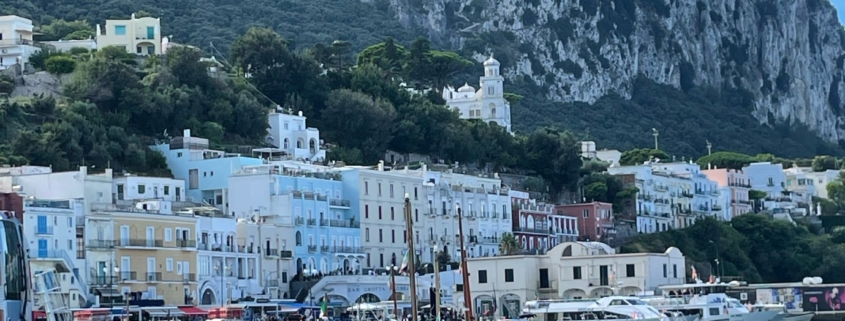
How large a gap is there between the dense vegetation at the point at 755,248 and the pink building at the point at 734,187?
36.0ft

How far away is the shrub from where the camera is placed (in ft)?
343

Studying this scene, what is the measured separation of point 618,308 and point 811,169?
97.6m

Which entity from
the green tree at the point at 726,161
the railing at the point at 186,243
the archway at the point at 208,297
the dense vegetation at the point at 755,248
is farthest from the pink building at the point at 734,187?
the railing at the point at 186,243

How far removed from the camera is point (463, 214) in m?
99.5

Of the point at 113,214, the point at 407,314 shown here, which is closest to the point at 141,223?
the point at 113,214

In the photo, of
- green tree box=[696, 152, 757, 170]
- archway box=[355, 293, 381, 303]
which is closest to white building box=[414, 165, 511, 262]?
archway box=[355, 293, 381, 303]

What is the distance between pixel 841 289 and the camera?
90.2 m

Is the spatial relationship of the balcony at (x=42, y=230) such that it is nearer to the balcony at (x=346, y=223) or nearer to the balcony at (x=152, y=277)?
the balcony at (x=152, y=277)

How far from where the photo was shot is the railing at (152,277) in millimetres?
76000

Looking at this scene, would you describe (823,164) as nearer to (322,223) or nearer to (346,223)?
(346,223)

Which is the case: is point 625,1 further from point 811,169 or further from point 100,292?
point 100,292

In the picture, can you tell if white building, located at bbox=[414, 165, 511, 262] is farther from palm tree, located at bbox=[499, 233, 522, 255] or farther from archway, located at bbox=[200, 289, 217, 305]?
archway, located at bbox=[200, 289, 217, 305]

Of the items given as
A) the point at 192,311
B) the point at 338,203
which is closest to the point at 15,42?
the point at 338,203

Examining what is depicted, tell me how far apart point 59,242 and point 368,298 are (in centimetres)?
1715
